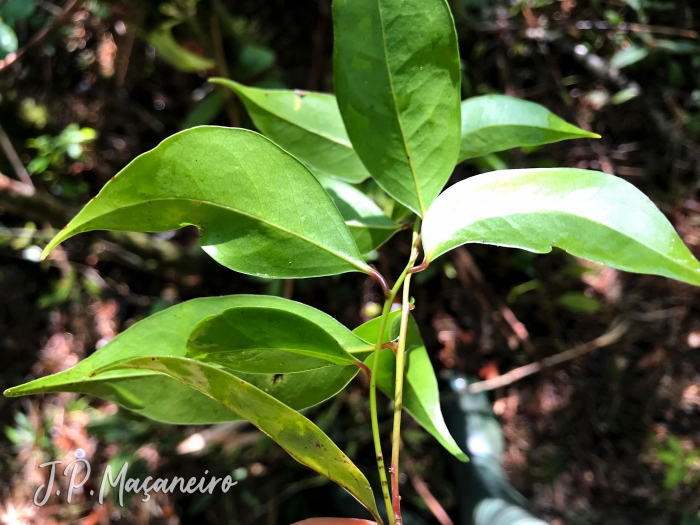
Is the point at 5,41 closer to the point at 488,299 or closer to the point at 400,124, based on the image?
the point at 400,124

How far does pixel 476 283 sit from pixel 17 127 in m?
1.55

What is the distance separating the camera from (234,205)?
16.5 inches

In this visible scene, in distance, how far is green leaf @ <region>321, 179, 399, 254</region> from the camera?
58cm

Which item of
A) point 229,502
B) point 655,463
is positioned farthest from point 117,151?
point 655,463

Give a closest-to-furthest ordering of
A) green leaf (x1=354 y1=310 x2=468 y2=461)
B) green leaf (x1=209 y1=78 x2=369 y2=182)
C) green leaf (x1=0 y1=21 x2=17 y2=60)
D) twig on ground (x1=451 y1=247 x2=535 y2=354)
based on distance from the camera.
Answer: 1. green leaf (x1=354 y1=310 x2=468 y2=461)
2. green leaf (x1=209 y1=78 x2=369 y2=182)
3. green leaf (x1=0 y1=21 x2=17 y2=60)
4. twig on ground (x1=451 y1=247 x2=535 y2=354)

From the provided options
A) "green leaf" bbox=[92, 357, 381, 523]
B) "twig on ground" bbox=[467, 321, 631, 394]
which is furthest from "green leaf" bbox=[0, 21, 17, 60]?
"twig on ground" bbox=[467, 321, 631, 394]

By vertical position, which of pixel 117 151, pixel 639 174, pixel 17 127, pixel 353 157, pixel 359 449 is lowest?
pixel 359 449

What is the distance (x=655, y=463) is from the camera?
141cm

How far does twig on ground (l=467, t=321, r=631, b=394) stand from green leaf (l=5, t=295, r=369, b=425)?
1.15 metres

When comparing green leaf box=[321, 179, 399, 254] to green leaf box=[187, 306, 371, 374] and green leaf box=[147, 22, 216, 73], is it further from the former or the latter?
green leaf box=[147, 22, 216, 73]

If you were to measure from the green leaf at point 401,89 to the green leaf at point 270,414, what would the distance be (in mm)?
252

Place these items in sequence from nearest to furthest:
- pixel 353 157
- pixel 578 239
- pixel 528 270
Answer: pixel 578 239
pixel 353 157
pixel 528 270

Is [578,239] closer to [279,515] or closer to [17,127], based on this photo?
[279,515]

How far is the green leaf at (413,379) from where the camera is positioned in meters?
0.48
